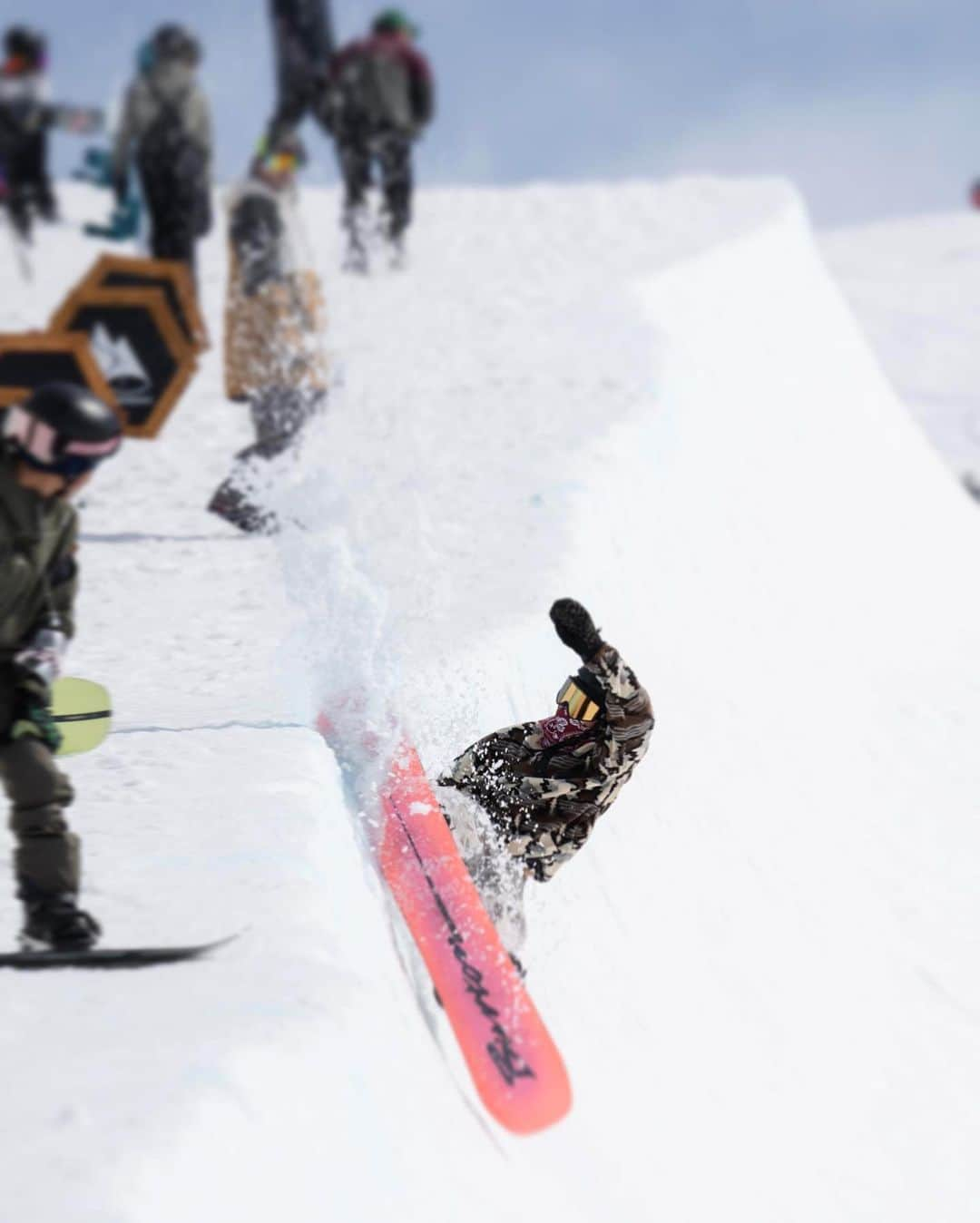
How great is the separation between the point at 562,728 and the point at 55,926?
1.73m

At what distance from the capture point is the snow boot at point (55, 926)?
10.2 feet

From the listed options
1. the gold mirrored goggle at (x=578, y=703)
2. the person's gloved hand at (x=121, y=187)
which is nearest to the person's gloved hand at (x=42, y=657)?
the gold mirrored goggle at (x=578, y=703)

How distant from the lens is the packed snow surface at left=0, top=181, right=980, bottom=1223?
282cm

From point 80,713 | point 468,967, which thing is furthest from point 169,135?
point 468,967

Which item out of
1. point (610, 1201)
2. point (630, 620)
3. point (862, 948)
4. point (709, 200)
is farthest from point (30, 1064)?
point (709, 200)

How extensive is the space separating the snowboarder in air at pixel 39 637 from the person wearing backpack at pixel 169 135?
6.69 meters

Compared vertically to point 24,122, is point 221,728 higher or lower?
higher

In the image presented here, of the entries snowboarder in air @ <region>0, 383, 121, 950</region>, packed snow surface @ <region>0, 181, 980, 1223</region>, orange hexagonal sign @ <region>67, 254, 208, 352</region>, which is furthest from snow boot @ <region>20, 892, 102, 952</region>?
orange hexagonal sign @ <region>67, 254, 208, 352</region>

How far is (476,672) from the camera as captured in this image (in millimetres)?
5289

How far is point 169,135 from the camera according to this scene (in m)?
9.11

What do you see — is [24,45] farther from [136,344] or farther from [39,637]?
[39,637]

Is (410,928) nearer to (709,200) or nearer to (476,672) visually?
(476,672)

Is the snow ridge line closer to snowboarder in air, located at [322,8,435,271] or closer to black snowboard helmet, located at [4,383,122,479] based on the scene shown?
black snowboard helmet, located at [4,383,122,479]

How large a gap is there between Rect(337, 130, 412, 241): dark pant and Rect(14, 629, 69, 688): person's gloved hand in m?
8.58
